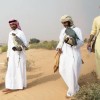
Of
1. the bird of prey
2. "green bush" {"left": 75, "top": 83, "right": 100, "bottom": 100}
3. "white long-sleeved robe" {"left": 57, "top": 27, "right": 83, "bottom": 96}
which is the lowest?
"green bush" {"left": 75, "top": 83, "right": 100, "bottom": 100}

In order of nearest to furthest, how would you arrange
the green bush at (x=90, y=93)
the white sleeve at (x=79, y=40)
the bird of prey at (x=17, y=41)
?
the green bush at (x=90, y=93)
the white sleeve at (x=79, y=40)
the bird of prey at (x=17, y=41)

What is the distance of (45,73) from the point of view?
13805 millimetres

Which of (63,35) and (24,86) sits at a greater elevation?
(63,35)

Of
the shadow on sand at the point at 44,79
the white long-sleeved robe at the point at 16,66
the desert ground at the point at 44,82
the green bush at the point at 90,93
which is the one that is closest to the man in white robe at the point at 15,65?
the white long-sleeved robe at the point at 16,66

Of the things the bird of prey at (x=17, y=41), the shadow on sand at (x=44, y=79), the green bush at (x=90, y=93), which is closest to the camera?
the green bush at (x=90, y=93)

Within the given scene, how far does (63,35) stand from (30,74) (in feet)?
13.4

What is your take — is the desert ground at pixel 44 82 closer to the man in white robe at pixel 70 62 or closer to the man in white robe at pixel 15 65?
the man in white robe at pixel 15 65

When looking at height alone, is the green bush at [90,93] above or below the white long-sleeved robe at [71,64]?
below

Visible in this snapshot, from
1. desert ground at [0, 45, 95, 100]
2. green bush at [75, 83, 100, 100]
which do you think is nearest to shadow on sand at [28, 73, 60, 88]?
desert ground at [0, 45, 95, 100]

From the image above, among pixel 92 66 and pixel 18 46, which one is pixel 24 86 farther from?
pixel 92 66

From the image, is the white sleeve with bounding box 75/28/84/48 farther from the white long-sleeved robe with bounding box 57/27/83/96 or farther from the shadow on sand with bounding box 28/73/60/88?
the shadow on sand with bounding box 28/73/60/88

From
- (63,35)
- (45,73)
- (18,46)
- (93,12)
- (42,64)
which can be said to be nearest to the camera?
(63,35)

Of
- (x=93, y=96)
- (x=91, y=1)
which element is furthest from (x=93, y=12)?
(x=93, y=96)

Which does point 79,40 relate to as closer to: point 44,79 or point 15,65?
point 15,65
